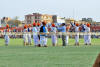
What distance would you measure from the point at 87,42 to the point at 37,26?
416 centimetres

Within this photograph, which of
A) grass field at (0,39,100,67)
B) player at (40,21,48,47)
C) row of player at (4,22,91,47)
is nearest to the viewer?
grass field at (0,39,100,67)

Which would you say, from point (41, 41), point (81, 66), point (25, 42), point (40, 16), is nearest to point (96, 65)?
point (81, 66)

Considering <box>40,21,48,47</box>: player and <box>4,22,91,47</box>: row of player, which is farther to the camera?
<box>4,22,91,47</box>: row of player

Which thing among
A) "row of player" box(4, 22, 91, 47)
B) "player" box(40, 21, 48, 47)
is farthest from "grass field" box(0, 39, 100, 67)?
"row of player" box(4, 22, 91, 47)

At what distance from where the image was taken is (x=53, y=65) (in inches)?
347

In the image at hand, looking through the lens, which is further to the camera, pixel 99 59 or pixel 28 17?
pixel 28 17

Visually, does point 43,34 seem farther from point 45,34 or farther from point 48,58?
point 48,58

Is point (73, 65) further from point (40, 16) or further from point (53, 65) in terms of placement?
point (40, 16)

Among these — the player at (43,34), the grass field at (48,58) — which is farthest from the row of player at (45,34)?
the grass field at (48,58)

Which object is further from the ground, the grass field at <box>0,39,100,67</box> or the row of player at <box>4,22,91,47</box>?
the row of player at <box>4,22,91,47</box>

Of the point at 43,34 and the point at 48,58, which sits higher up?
the point at 43,34

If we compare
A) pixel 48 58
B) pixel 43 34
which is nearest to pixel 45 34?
pixel 43 34

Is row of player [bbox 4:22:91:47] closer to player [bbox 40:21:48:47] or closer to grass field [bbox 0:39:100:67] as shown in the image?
player [bbox 40:21:48:47]

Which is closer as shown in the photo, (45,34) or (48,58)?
(48,58)
